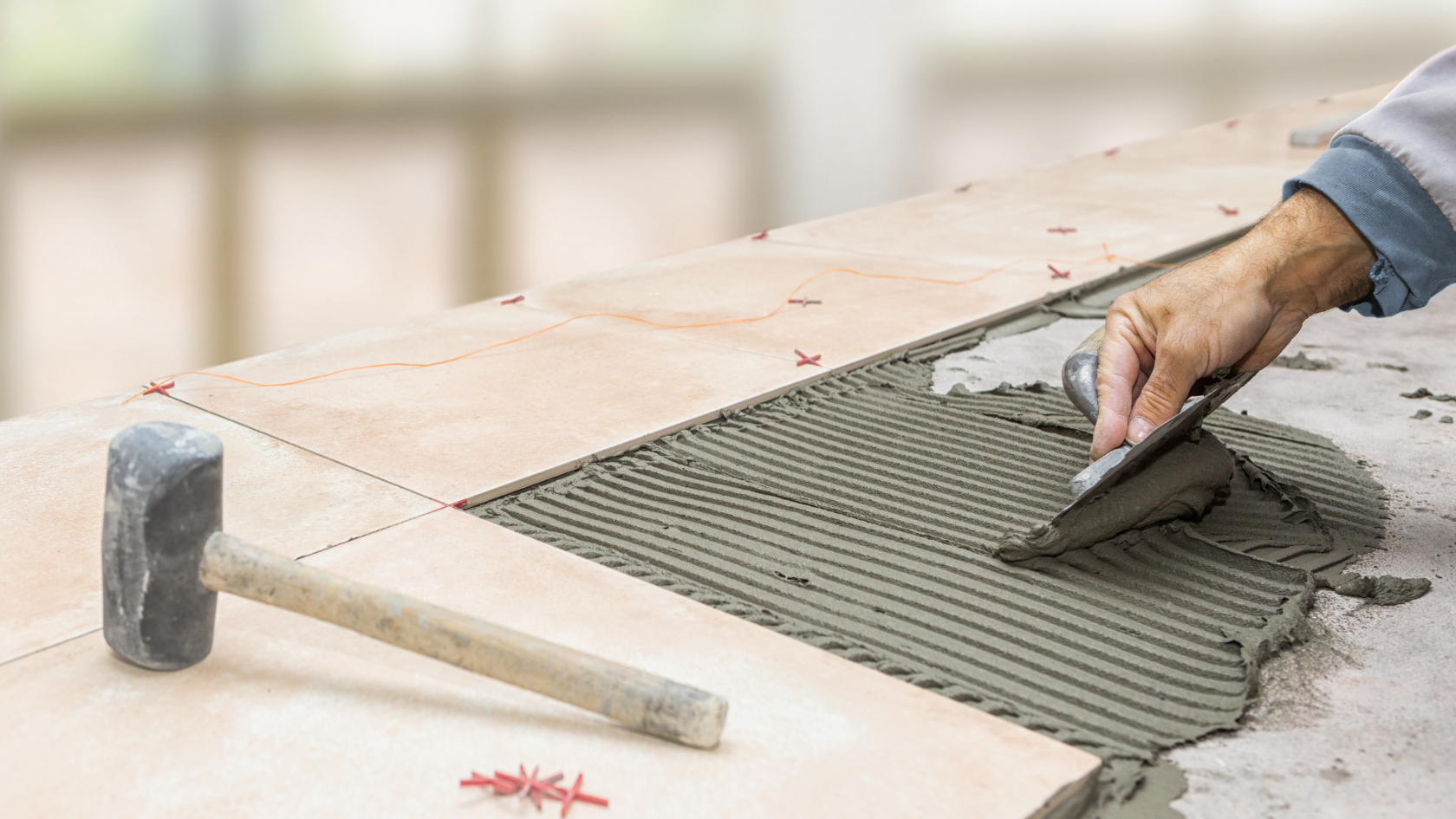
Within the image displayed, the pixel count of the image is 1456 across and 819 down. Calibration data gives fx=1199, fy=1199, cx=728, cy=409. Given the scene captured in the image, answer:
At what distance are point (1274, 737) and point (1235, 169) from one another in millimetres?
4680

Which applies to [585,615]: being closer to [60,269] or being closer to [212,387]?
[212,387]

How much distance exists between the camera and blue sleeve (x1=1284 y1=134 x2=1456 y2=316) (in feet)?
5.68

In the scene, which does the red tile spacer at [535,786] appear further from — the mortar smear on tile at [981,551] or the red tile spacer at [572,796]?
the mortar smear on tile at [981,551]

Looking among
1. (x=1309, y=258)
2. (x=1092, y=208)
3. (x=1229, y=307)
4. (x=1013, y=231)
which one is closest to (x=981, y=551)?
(x=1229, y=307)

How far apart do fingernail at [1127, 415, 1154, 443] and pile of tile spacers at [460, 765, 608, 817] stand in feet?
3.35

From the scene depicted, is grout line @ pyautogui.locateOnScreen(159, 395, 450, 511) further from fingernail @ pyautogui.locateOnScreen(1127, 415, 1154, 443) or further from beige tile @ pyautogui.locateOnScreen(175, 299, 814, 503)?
fingernail @ pyautogui.locateOnScreen(1127, 415, 1154, 443)

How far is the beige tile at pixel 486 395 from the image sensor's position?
2.27m

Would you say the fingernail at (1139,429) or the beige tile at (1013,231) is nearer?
the fingernail at (1139,429)

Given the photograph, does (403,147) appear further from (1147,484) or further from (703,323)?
(1147,484)

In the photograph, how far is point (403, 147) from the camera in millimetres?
3951

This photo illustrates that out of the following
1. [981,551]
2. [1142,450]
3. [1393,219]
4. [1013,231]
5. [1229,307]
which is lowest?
[981,551]

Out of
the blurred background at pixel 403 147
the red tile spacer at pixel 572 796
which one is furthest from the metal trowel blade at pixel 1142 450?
the blurred background at pixel 403 147

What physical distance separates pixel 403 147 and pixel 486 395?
1.66 m

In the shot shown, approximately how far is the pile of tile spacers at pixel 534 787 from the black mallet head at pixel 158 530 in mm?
436
